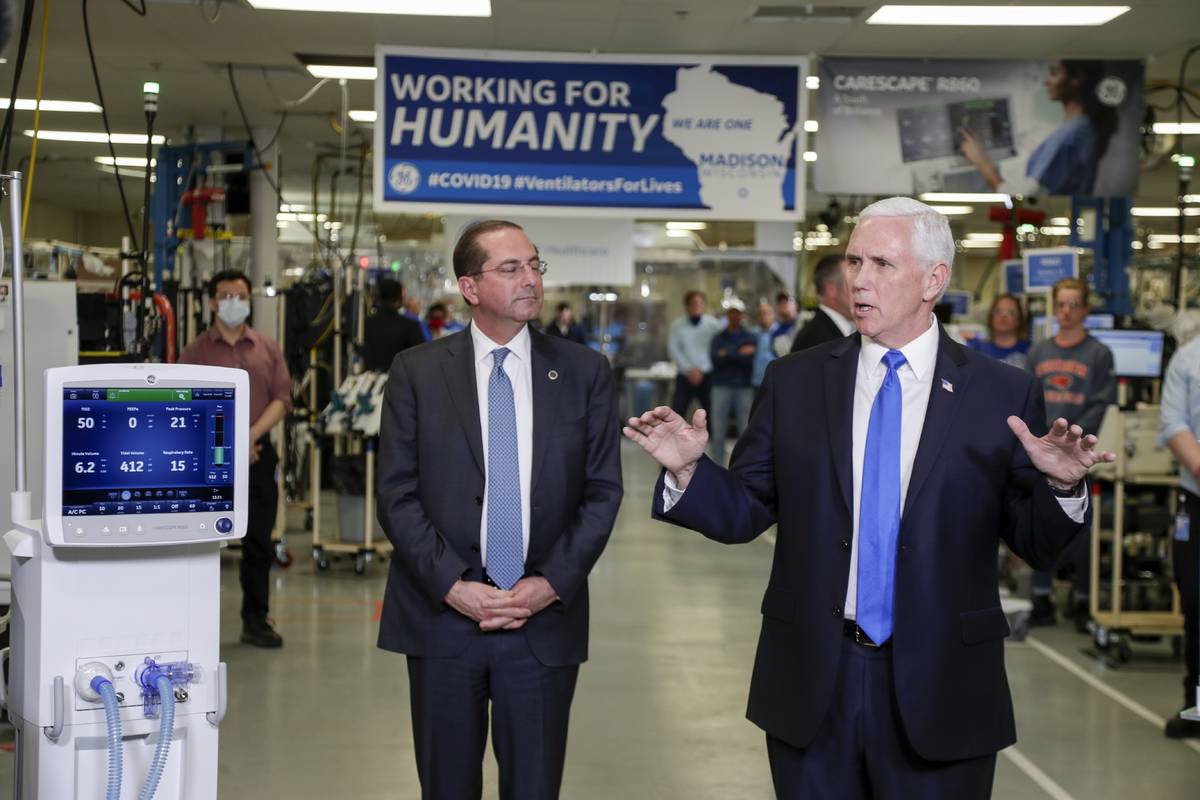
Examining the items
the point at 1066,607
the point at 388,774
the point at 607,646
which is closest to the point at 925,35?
the point at 1066,607

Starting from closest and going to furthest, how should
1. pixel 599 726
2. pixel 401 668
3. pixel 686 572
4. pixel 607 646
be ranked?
1. pixel 599 726
2. pixel 401 668
3. pixel 607 646
4. pixel 686 572

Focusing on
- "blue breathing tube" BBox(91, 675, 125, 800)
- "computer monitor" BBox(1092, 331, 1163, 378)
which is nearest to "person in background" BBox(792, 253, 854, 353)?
"computer monitor" BBox(1092, 331, 1163, 378)

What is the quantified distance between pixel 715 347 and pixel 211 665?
1015 cm

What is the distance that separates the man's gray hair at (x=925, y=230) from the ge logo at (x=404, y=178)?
4.83 metres

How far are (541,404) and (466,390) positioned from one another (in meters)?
0.17

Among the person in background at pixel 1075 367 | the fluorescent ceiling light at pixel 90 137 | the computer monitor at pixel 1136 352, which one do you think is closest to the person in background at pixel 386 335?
the person in background at pixel 1075 367

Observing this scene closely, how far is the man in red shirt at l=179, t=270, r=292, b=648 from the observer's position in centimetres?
595

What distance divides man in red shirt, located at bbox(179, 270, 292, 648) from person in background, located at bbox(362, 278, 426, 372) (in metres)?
2.15

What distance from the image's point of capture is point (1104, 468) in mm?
6605

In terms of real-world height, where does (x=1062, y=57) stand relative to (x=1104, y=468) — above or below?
above

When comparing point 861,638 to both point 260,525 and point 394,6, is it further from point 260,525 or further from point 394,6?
point 394,6

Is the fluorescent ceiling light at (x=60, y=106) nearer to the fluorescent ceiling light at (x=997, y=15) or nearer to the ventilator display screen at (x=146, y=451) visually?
the fluorescent ceiling light at (x=997, y=15)

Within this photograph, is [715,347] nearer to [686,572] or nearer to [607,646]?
[686,572]

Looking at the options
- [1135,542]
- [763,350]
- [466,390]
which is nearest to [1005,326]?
[1135,542]
